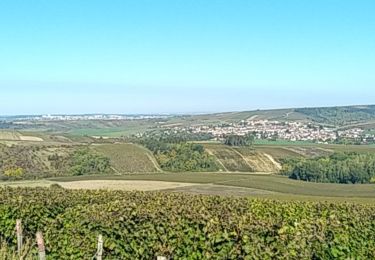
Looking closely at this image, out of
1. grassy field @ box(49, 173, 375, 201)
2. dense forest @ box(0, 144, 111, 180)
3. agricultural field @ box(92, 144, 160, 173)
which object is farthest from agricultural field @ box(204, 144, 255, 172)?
dense forest @ box(0, 144, 111, 180)

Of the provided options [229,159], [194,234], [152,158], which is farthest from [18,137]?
[194,234]

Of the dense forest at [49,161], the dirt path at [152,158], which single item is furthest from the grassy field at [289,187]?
the dirt path at [152,158]

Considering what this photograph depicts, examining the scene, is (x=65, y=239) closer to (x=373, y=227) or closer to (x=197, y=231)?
(x=197, y=231)

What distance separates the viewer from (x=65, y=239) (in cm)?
1346

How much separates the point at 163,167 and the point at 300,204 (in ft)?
277

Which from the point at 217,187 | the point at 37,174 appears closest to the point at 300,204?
the point at 217,187

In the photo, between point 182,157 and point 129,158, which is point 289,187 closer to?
point 182,157

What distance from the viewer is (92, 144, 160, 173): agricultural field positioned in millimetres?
97250

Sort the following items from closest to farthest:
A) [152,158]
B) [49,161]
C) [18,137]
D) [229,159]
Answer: [49,161], [152,158], [229,159], [18,137]

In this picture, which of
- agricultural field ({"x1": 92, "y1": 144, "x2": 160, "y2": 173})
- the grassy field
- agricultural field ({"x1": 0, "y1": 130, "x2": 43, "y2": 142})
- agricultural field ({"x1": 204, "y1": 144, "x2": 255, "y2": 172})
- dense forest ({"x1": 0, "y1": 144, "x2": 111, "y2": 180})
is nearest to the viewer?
the grassy field

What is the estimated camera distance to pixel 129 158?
335 ft

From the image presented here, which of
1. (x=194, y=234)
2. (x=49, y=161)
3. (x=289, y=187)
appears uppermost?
(x=194, y=234)

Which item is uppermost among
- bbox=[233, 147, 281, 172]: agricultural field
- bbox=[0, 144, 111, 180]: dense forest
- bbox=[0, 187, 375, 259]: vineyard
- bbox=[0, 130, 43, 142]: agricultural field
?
bbox=[0, 187, 375, 259]: vineyard

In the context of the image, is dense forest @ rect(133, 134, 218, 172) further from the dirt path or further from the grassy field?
the grassy field
